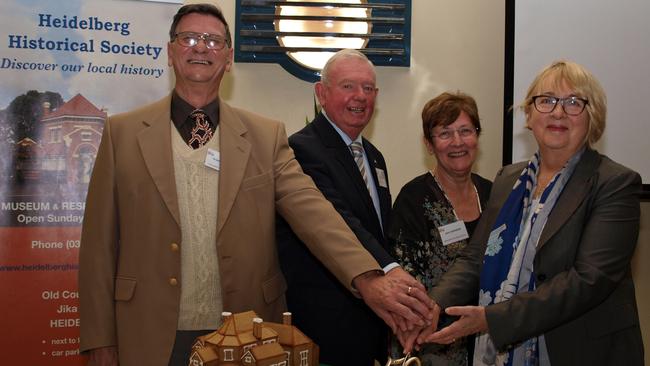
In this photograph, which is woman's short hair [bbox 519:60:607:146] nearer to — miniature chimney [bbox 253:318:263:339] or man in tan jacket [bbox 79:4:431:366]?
man in tan jacket [bbox 79:4:431:366]

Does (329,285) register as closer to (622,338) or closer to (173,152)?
(173,152)

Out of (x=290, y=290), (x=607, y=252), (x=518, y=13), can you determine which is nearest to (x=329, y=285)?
(x=290, y=290)

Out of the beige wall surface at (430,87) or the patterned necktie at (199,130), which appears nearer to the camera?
the patterned necktie at (199,130)

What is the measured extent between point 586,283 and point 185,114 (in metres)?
1.42

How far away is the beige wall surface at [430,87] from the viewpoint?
3936 mm

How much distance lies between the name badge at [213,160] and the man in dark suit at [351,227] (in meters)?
0.50

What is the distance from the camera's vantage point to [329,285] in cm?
252

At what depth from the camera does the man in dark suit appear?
248 cm

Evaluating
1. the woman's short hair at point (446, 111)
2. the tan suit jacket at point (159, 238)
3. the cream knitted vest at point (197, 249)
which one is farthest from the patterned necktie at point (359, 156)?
the cream knitted vest at point (197, 249)

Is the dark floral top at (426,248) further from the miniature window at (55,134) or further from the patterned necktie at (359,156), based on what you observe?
the miniature window at (55,134)

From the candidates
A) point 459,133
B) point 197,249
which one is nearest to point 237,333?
point 197,249

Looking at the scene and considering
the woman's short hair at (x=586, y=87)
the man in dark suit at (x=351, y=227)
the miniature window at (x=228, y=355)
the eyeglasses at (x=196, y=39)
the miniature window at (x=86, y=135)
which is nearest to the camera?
the miniature window at (x=228, y=355)

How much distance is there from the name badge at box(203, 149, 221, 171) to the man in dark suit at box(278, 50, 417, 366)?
50 centimetres

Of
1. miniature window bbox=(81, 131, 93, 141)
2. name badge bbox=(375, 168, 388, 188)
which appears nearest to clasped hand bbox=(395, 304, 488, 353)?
name badge bbox=(375, 168, 388, 188)
